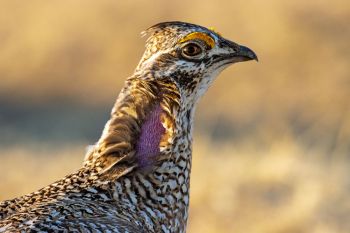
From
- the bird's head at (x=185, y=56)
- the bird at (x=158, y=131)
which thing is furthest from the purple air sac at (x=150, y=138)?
the bird's head at (x=185, y=56)

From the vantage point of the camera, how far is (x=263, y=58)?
18.0 m

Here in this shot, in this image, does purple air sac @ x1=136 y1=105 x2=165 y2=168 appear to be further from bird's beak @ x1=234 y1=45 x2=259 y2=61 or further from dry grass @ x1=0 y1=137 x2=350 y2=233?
dry grass @ x1=0 y1=137 x2=350 y2=233

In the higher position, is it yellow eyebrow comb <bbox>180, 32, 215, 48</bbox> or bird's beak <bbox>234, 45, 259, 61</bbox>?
yellow eyebrow comb <bbox>180, 32, 215, 48</bbox>

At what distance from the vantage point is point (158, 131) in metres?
7.28

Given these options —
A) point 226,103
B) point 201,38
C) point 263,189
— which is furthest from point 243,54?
point 226,103

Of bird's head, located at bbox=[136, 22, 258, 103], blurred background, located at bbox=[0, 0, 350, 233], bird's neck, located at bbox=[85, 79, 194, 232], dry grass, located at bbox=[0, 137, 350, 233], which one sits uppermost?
blurred background, located at bbox=[0, 0, 350, 233]

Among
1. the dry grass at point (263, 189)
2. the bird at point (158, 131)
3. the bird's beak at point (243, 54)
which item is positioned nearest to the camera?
the bird at point (158, 131)

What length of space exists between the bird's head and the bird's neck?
62mm

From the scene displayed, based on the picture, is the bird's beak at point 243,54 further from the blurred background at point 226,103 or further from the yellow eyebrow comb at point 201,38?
the blurred background at point 226,103

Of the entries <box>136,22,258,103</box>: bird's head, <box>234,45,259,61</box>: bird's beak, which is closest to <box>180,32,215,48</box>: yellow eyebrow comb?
<box>136,22,258,103</box>: bird's head

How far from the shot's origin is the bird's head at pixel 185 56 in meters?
7.21

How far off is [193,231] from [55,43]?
8.05 m

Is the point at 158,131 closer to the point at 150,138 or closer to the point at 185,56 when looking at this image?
the point at 150,138

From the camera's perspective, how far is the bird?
7.00m
